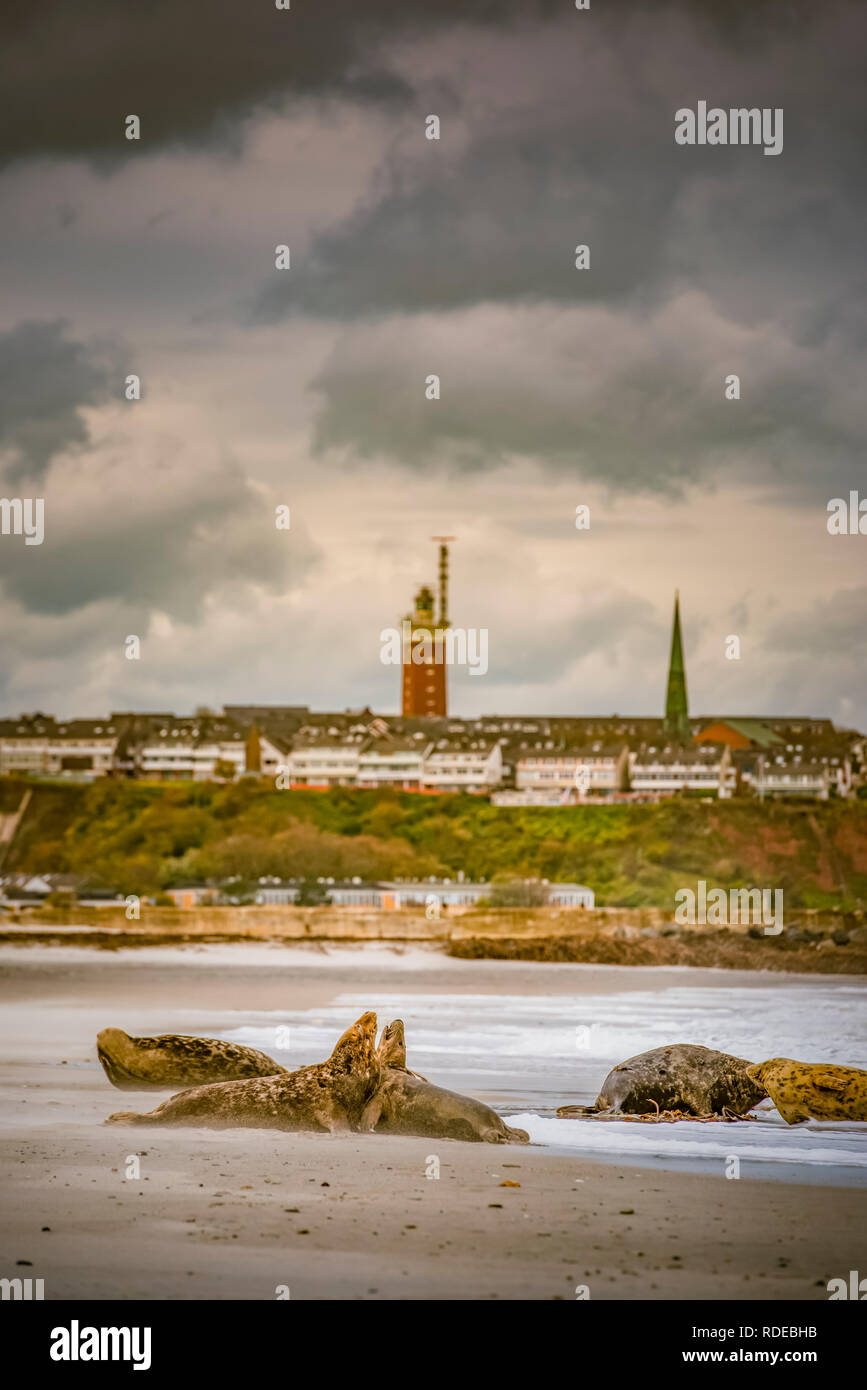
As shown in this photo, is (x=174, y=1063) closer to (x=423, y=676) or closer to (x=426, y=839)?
(x=426, y=839)

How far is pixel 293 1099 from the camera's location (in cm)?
1453

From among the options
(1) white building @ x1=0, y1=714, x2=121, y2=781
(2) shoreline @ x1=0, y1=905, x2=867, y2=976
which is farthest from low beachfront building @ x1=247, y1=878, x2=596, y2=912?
(1) white building @ x1=0, y1=714, x2=121, y2=781

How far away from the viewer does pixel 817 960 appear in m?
55.1

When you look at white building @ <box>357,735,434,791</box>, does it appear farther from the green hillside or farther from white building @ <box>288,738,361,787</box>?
the green hillside

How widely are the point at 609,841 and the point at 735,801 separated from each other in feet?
43.3

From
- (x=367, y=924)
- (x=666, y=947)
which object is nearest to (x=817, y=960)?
(x=666, y=947)

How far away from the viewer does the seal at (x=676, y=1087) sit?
16.0 metres

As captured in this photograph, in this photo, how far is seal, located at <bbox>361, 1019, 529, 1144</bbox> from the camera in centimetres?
1420
